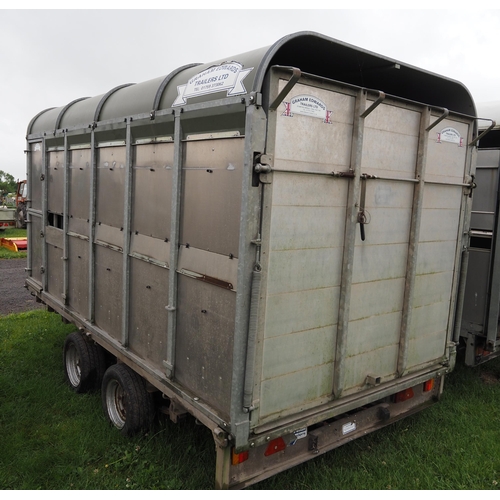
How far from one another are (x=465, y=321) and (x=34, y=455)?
477cm

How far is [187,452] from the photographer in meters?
4.37

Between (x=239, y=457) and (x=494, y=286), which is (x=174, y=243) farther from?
(x=494, y=286)

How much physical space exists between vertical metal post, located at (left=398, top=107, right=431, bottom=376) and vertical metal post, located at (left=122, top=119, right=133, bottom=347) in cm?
249

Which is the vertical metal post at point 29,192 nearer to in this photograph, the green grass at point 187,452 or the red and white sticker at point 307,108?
the green grass at point 187,452

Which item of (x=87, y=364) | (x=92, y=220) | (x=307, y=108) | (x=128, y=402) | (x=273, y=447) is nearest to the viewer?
(x=307, y=108)

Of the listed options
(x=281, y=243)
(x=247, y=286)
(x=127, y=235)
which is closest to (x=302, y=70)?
(x=281, y=243)

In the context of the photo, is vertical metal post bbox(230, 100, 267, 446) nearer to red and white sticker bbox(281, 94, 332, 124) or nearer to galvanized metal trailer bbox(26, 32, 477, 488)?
galvanized metal trailer bbox(26, 32, 477, 488)

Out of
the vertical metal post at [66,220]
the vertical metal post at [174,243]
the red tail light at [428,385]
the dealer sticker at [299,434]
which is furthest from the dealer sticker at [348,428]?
the vertical metal post at [66,220]

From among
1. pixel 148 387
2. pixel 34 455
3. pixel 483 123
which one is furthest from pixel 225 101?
pixel 483 123

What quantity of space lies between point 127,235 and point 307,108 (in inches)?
83.8

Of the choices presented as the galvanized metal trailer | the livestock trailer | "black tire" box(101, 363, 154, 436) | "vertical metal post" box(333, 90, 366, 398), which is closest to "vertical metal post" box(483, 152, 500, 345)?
the livestock trailer

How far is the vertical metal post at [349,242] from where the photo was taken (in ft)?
11.8

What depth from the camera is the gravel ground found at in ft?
32.4

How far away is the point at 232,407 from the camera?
326cm
